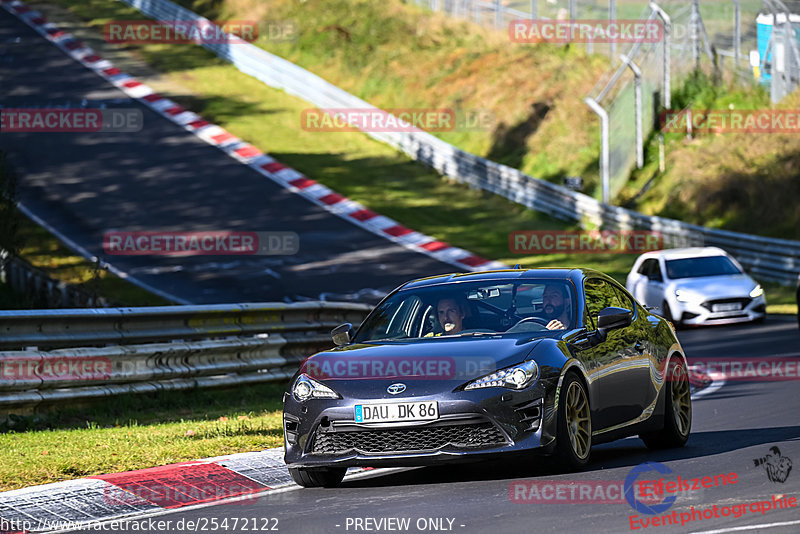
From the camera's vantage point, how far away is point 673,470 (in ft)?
27.2

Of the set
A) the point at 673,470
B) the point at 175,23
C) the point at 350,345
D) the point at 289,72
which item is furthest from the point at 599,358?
the point at 175,23

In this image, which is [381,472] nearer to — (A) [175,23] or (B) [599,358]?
(B) [599,358]

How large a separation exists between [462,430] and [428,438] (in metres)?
0.21

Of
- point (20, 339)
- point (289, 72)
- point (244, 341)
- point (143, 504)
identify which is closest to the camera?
point (143, 504)

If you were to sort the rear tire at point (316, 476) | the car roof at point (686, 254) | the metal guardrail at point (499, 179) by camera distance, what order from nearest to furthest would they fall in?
the rear tire at point (316, 476)
the car roof at point (686, 254)
the metal guardrail at point (499, 179)

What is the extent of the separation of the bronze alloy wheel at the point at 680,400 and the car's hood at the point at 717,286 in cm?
1247

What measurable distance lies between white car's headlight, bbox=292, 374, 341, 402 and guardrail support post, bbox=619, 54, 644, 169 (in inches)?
985

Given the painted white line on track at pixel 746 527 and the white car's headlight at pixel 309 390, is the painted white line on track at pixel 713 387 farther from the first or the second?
the painted white line on track at pixel 746 527

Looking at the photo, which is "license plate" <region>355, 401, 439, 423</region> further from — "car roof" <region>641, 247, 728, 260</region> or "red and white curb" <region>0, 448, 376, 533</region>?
"car roof" <region>641, 247, 728, 260</region>

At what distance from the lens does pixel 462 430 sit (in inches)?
314

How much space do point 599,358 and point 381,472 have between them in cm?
170

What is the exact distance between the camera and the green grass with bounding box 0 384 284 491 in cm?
903

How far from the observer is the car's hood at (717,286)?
22.3 meters

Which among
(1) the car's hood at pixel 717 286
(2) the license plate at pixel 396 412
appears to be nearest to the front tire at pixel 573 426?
(2) the license plate at pixel 396 412
